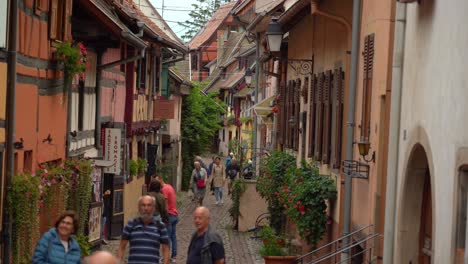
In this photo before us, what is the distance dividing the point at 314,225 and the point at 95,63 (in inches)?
Result: 249

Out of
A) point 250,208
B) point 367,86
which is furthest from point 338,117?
point 250,208

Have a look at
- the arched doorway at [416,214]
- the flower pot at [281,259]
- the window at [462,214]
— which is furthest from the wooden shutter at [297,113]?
the window at [462,214]

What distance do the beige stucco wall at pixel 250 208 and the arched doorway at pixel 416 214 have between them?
16.0 metres

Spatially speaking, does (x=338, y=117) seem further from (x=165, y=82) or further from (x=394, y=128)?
(x=165, y=82)

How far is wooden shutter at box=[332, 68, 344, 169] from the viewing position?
16641mm

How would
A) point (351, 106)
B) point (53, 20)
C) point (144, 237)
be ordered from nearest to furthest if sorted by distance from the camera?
point (144, 237), point (351, 106), point (53, 20)

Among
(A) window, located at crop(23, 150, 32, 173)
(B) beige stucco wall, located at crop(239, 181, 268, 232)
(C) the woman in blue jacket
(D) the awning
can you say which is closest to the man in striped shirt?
(C) the woman in blue jacket

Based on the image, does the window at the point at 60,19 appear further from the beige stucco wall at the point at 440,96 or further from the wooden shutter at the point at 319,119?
the beige stucco wall at the point at 440,96

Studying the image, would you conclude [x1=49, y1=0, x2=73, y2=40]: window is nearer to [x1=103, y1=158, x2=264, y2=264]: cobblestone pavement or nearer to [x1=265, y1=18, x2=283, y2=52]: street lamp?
[x1=103, y1=158, x2=264, y2=264]: cobblestone pavement

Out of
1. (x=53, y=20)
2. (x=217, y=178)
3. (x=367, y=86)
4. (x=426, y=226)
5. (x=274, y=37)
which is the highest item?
(x=274, y=37)

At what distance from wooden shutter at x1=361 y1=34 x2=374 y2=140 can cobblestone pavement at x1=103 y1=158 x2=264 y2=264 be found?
749 centimetres

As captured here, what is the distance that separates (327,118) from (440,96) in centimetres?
912

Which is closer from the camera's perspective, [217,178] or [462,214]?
[462,214]

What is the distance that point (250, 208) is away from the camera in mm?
27344
